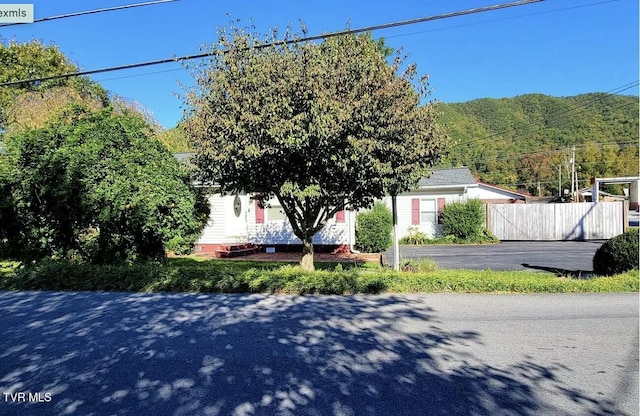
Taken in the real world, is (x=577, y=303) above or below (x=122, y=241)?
below

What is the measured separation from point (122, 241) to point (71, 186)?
1.58m

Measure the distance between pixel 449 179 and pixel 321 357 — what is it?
17.6 meters

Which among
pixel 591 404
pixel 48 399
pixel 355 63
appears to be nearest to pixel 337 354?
pixel 591 404

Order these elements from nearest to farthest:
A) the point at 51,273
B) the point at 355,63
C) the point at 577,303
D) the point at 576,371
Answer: the point at 576,371 < the point at 577,303 < the point at 355,63 < the point at 51,273

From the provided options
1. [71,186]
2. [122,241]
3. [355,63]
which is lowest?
[122,241]

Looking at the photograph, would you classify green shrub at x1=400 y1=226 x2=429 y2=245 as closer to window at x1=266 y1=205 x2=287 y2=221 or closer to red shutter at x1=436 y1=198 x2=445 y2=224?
red shutter at x1=436 y1=198 x2=445 y2=224

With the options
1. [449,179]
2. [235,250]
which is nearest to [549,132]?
[449,179]

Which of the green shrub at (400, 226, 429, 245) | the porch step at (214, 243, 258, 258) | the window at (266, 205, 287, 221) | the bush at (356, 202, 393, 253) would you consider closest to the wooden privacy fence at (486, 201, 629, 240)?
the green shrub at (400, 226, 429, 245)

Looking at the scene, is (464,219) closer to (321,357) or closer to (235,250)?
(235,250)

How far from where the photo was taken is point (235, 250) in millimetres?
15539

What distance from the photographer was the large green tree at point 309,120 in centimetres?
720

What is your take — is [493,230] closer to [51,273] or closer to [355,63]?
[355,63]

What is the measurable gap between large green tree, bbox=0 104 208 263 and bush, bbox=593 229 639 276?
9.24 meters

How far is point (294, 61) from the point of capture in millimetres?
7879
